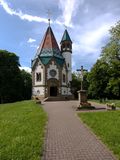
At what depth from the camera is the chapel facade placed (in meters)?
53.8

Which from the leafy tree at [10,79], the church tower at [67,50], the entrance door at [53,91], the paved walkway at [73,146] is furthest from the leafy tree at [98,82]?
the paved walkway at [73,146]

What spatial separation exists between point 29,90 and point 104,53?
33040mm

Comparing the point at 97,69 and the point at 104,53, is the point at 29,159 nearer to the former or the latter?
the point at 104,53

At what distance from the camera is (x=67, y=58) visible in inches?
2324

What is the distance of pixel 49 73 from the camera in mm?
54125

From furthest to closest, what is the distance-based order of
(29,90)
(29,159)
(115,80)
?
1. (29,90)
2. (115,80)
3. (29,159)

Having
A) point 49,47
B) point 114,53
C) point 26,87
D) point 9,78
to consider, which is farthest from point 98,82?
point 26,87

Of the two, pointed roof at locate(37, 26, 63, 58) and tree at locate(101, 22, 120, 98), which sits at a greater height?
pointed roof at locate(37, 26, 63, 58)

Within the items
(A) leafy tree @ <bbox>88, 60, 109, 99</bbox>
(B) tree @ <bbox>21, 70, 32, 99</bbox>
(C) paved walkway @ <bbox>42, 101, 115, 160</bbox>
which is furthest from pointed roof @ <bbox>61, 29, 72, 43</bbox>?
(C) paved walkway @ <bbox>42, 101, 115, 160</bbox>

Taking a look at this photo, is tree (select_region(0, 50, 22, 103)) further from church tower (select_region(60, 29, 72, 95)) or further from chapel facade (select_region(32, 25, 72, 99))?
→ church tower (select_region(60, 29, 72, 95))

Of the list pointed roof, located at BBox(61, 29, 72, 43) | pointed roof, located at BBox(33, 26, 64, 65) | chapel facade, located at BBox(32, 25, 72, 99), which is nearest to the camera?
chapel facade, located at BBox(32, 25, 72, 99)

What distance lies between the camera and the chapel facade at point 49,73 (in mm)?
53750

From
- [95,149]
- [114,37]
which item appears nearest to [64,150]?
[95,149]

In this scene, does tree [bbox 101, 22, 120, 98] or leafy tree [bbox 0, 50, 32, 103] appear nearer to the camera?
tree [bbox 101, 22, 120, 98]
